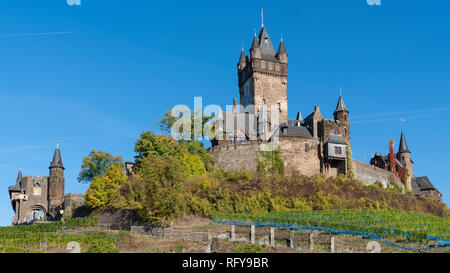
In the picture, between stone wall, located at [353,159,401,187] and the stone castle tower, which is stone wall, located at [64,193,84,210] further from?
stone wall, located at [353,159,401,187]

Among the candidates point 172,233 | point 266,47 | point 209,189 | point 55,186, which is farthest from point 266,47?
point 172,233

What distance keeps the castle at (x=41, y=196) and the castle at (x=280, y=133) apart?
18.2m

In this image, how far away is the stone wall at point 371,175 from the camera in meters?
60.2

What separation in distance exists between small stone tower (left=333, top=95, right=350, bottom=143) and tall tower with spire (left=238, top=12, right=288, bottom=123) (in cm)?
736

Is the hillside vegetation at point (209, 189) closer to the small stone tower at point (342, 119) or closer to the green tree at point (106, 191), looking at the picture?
the green tree at point (106, 191)

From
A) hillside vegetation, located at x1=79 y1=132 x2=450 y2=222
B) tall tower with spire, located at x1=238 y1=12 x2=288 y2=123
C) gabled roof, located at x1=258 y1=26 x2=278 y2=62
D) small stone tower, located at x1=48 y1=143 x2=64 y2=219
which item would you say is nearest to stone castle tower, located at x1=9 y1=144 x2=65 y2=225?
small stone tower, located at x1=48 y1=143 x2=64 y2=219

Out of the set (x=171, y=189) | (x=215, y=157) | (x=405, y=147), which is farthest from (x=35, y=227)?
(x=405, y=147)

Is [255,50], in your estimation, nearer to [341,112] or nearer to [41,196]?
[341,112]

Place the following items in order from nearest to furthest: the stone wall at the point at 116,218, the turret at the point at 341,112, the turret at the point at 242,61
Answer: the stone wall at the point at 116,218 → the turret at the point at 341,112 → the turret at the point at 242,61

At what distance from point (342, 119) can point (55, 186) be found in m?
33.4

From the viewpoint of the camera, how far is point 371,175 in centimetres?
6175

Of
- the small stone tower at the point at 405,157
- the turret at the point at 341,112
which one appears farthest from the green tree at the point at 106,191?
the small stone tower at the point at 405,157

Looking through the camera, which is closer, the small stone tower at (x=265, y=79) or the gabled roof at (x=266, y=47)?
the small stone tower at (x=265, y=79)

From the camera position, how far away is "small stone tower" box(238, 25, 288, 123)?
6812cm
